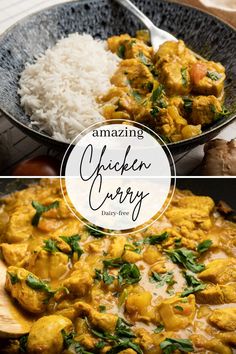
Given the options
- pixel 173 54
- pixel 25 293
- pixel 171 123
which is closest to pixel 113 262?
pixel 25 293

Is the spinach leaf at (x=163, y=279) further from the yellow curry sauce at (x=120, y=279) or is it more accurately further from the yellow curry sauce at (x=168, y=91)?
the yellow curry sauce at (x=168, y=91)

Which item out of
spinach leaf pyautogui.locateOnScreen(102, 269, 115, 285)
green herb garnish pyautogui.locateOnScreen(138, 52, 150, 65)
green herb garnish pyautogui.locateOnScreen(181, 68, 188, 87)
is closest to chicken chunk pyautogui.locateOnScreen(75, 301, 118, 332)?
spinach leaf pyautogui.locateOnScreen(102, 269, 115, 285)

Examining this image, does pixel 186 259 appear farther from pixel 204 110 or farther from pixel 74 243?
pixel 204 110

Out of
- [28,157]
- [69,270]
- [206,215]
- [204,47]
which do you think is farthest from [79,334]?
[204,47]

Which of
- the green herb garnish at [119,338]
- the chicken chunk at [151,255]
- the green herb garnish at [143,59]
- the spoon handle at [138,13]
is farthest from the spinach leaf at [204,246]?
the spoon handle at [138,13]

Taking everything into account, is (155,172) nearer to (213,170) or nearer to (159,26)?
(213,170)

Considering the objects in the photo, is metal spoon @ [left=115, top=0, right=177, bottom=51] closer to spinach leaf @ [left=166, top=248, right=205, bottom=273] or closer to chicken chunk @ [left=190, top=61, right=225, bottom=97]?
chicken chunk @ [left=190, top=61, right=225, bottom=97]
